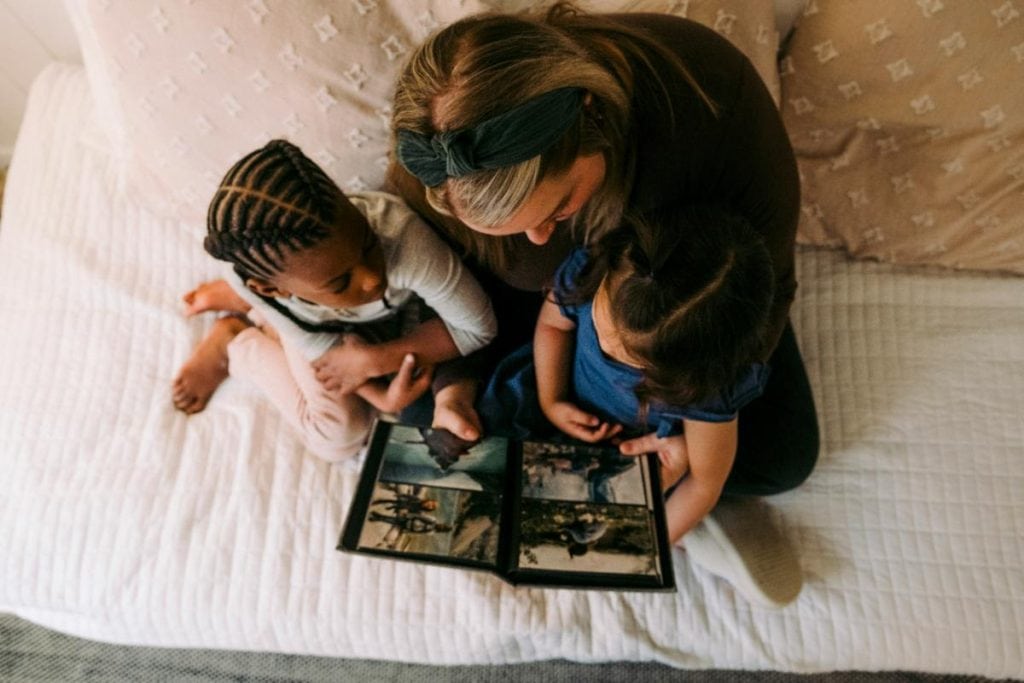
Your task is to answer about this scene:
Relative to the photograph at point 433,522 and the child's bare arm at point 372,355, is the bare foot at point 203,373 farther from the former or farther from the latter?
the photograph at point 433,522

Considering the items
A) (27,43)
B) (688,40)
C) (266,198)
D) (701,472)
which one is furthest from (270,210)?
(27,43)

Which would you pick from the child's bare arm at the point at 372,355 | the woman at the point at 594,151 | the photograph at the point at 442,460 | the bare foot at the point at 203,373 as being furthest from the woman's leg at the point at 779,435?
the bare foot at the point at 203,373

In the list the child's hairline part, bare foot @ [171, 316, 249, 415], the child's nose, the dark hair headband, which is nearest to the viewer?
the dark hair headband

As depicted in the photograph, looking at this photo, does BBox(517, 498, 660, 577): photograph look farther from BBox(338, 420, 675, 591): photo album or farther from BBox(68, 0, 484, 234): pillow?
BBox(68, 0, 484, 234): pillow

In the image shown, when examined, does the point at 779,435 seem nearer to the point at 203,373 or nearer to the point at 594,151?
the point at 594,151

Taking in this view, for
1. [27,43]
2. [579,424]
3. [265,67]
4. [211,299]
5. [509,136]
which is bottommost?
[579,424]

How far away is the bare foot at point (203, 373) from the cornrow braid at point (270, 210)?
0.35 meters

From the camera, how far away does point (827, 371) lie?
0.95m

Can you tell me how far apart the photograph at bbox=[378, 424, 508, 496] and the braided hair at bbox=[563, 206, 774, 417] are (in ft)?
0.82

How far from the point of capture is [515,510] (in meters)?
0.77

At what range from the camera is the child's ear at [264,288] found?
0.75 metres

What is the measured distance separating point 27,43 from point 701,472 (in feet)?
4.17

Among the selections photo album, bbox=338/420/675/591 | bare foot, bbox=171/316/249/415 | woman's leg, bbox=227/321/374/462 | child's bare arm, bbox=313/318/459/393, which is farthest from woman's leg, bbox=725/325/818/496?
bare foot, bbox=171/316/249/415

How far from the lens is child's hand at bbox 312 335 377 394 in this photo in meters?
0.91
